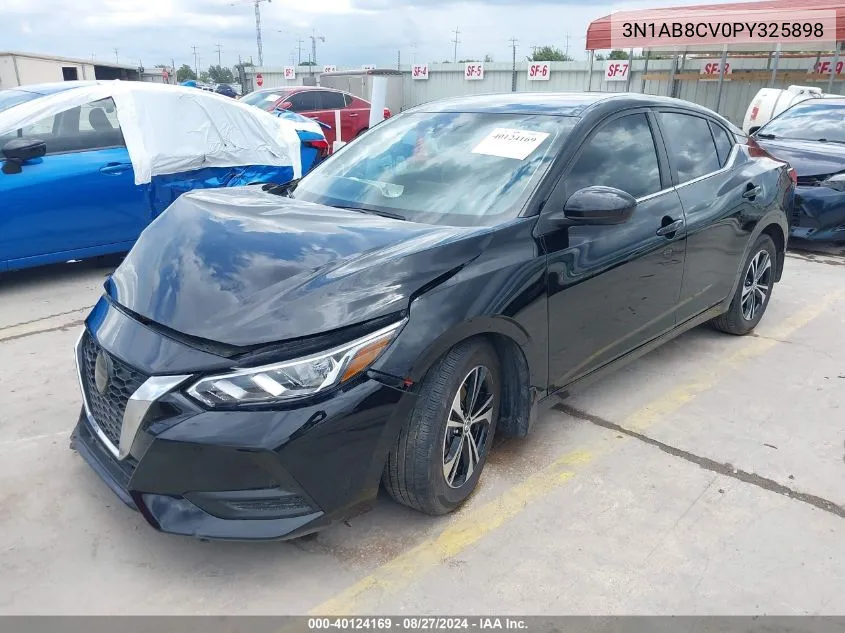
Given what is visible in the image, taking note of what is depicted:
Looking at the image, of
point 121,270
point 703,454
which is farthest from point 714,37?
point 121,270

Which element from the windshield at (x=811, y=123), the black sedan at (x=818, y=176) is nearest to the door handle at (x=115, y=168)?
the black sedan at (x=818, y=176)

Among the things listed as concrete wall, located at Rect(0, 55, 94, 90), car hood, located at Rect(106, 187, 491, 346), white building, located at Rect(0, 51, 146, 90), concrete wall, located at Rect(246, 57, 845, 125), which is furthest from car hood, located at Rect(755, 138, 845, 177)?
concrete wall, located at Rect(0, 55, 94, 90)

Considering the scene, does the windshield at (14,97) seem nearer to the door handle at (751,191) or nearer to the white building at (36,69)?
the door handle at (751,191)

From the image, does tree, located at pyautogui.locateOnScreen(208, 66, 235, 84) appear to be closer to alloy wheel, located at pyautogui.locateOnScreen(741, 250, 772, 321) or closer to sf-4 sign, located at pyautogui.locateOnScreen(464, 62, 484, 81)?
sf-4 sign, located at pyautogui.locateOnScreen(464, 62, 484, 81)

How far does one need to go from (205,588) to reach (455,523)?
97 cm

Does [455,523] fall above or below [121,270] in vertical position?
below

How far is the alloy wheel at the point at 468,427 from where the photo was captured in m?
2.67

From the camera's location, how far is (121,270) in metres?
2.90

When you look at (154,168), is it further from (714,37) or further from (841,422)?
(714,37)

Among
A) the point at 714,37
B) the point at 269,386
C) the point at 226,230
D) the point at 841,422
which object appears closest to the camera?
the point at 269,386

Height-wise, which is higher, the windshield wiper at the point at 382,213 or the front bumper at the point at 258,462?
the windshield wiper at the point at 382,213

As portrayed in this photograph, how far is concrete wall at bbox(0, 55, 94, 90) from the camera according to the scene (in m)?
27.0

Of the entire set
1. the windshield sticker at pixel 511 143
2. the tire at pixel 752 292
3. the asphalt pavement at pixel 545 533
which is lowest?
the asphalt pavement at pixel 545 533

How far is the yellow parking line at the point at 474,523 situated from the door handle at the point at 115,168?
4420 millimetres
